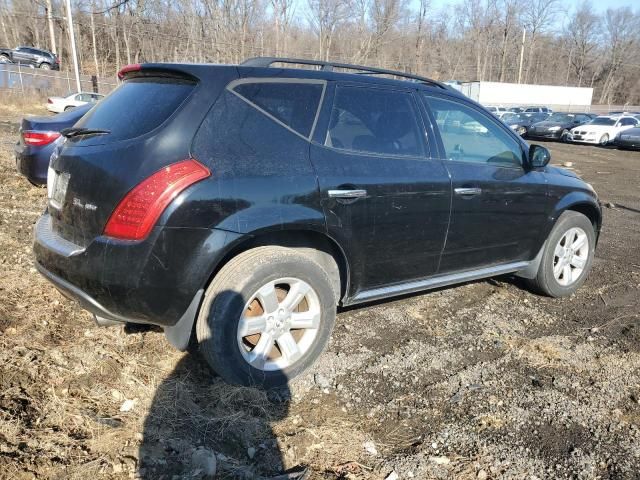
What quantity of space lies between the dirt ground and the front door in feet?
1.89

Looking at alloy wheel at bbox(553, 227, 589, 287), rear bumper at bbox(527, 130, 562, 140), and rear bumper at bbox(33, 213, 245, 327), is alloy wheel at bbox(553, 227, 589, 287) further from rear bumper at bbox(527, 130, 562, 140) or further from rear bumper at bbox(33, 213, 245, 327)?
rear bumper at bbox(527, 130, 562, 140)

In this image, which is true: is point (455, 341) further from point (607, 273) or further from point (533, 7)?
point (533, 7)

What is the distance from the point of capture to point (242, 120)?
9.36 ft

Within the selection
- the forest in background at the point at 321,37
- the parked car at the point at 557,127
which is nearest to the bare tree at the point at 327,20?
the forest in background at the point at 321,37

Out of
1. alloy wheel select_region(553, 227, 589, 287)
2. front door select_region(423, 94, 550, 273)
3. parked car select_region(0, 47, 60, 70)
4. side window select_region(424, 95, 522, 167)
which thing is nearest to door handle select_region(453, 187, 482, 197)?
front door select_region(423, 94, 550, 273)

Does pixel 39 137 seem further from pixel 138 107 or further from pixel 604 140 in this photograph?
pixel 604 140

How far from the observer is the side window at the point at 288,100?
116 inches

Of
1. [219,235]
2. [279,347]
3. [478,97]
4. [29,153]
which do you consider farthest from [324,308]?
[478,97]

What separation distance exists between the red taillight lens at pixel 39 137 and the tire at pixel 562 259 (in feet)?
18.9

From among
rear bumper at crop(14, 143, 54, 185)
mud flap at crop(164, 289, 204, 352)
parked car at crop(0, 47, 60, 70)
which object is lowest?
mud flap at crop(164, 289, 204, 352)

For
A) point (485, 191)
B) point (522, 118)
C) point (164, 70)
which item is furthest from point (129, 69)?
point (522, 118)

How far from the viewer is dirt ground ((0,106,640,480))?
8.05 feet

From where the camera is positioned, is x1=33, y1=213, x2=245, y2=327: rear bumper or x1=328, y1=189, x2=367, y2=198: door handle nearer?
x1=33, y1=213, x2=245, y2=327: rear bumper

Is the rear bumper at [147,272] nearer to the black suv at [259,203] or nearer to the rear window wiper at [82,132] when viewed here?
the black suv at [259,203]
